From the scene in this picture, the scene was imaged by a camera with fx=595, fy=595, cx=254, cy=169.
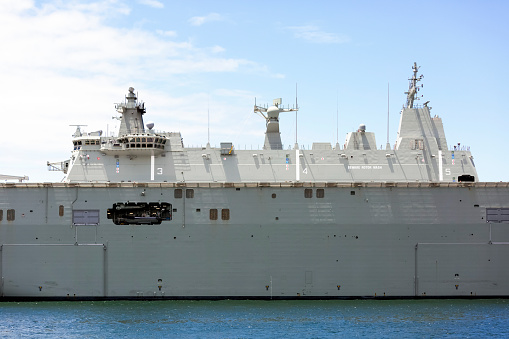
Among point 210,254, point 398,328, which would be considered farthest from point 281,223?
point 398,328

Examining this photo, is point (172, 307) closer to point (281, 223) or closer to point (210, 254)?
point (210, 254)

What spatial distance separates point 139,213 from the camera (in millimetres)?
26500

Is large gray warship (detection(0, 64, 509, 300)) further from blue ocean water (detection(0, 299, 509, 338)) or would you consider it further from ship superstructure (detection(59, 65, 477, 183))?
ship superstructure (detection(59, 65, 477, 183))

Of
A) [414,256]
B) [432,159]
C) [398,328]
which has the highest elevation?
[432,159]

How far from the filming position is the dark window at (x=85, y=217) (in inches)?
1034

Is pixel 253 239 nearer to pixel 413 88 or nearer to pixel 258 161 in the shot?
pixel 258 161

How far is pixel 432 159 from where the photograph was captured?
2848 centimetres

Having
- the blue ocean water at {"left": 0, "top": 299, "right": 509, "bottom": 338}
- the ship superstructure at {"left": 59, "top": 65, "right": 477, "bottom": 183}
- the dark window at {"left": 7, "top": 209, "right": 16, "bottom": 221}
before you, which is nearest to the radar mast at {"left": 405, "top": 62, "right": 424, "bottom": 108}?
the ship superstructure at {"left": 59, "top": 65, "right": 477, "bottom": 183}

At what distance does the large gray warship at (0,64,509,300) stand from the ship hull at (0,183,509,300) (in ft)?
0.14

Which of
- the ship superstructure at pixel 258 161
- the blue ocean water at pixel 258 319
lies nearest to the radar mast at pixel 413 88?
the ship superstructure at pixel 258 161

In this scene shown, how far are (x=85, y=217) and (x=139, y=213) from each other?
2.36 m

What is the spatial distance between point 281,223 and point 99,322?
8.64m

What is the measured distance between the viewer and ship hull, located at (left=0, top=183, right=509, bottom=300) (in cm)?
2598

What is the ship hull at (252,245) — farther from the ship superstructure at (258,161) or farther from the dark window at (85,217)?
the ship superstructure at (258,161)
